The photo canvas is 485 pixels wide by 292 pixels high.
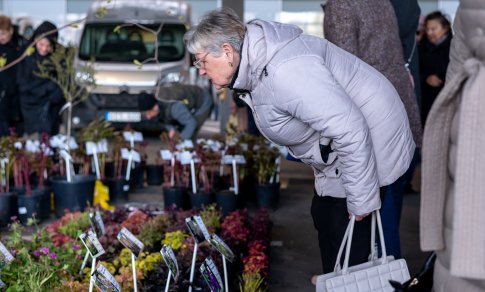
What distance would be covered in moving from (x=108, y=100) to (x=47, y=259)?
804cm

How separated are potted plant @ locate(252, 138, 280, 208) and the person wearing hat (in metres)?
1.05

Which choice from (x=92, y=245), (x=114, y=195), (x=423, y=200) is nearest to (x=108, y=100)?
(x=114, y=195)

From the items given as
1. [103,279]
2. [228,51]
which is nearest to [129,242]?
[103,279]

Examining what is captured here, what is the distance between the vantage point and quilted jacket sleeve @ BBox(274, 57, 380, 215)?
9.66ft

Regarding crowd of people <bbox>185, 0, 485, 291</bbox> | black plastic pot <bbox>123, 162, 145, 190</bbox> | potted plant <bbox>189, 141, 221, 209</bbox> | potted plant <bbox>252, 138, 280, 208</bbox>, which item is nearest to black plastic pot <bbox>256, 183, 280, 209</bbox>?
potted plant <bbox>252, 138, 280, 208</bbox>

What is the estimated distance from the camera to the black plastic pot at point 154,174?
8.70m

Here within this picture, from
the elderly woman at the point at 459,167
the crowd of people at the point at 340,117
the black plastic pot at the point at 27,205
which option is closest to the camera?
the elderly woman at the point at 459,167

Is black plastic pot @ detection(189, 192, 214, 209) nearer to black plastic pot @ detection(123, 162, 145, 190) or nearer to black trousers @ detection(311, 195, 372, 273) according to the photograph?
black plastic pot @ detection(123, 162, 145, 190)

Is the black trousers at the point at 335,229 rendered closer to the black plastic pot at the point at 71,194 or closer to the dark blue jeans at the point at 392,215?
the dark blue jeans at the point at 392,215

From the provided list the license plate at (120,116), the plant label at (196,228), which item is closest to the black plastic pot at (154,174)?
the license plate at (120,116)

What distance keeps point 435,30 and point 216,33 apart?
5.23 m

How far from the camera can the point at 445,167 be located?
6.89 feet

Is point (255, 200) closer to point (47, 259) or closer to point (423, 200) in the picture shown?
point (47, 259)

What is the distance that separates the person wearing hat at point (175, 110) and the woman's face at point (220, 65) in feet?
16.1
